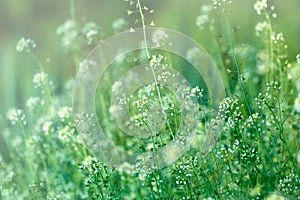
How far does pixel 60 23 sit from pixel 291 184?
2.68 metres

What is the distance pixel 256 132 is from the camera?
2.66 meters

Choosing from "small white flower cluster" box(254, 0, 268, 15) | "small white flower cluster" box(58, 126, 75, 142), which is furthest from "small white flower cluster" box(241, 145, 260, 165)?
"small white flower cluster" box(58, 126, 75, 142)

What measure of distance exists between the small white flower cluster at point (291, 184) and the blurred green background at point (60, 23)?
147 cm

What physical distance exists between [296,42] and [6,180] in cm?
184

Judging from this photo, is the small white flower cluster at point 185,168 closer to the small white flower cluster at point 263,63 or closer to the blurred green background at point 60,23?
the small white flower cluster at point 263,63

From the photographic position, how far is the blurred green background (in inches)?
160

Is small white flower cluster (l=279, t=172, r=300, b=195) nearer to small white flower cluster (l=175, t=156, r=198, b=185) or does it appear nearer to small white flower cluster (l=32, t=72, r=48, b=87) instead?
small white flower cluster (l=175, t=156, r=198, b=185)

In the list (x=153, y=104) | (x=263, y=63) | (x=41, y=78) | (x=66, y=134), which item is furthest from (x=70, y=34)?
(x=153, y=104)

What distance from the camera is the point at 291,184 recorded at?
97.3 inches

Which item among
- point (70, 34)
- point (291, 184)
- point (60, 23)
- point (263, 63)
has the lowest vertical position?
point (291, 184)

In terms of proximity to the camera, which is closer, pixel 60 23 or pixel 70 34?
pixel 70 34

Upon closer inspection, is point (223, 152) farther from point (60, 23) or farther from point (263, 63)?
point (60, 23)

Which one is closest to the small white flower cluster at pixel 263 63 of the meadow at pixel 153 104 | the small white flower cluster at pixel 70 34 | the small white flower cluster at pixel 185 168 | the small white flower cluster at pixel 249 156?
the meadow at pixel 153 104

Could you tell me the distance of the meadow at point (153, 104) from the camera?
8.57ft
